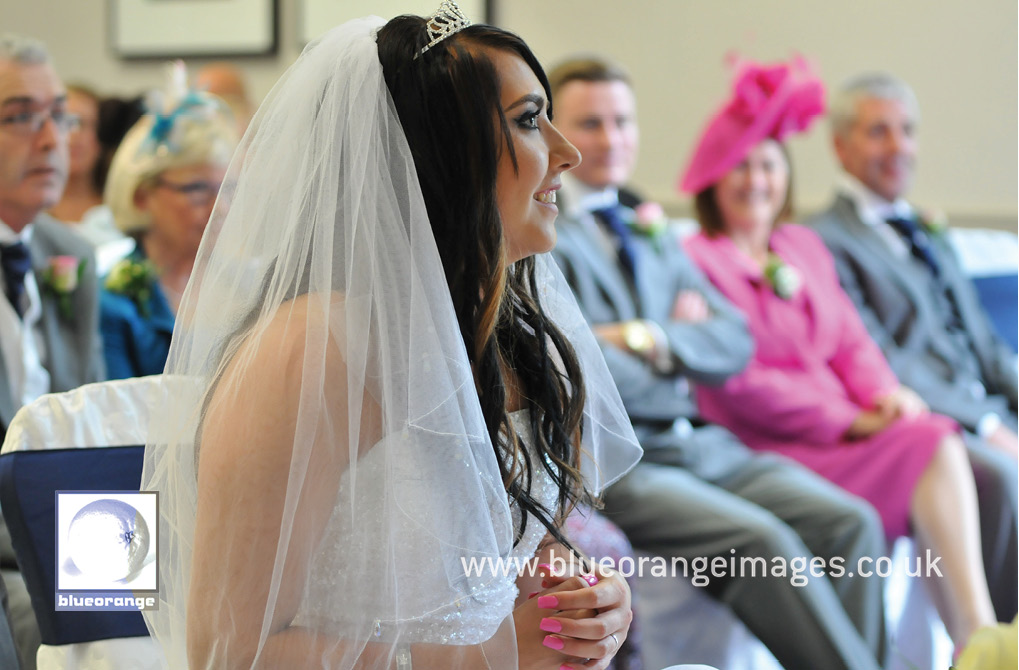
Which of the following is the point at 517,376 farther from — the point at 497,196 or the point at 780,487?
the point at 780,487

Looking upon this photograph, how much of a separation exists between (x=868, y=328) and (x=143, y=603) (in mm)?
2419

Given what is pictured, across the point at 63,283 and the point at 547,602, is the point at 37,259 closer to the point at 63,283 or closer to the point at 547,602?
the point at 63,283

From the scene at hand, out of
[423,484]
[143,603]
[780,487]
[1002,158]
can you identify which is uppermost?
[1002,158]

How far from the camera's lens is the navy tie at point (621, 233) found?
9.01 ft

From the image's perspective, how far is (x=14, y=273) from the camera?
2.38 m

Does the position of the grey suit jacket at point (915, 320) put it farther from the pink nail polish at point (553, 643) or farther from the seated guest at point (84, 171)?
the seated guest at point (84, 171)

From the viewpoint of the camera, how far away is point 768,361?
2.83 metres

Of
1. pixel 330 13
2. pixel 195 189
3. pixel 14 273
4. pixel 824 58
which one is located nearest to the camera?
pixel 14 273


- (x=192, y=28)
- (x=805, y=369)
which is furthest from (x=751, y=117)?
(x=192, y=28)

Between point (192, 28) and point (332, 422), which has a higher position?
point (192, 28)

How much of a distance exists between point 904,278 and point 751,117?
741 mm

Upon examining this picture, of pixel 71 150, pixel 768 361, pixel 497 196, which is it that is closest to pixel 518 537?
pixel 497 196

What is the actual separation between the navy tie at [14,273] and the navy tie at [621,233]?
4.81 ft

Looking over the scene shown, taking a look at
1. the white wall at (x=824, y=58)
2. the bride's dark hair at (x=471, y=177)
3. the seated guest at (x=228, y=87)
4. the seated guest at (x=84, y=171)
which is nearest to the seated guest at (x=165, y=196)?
the seated guest at (x=228, y=87)
